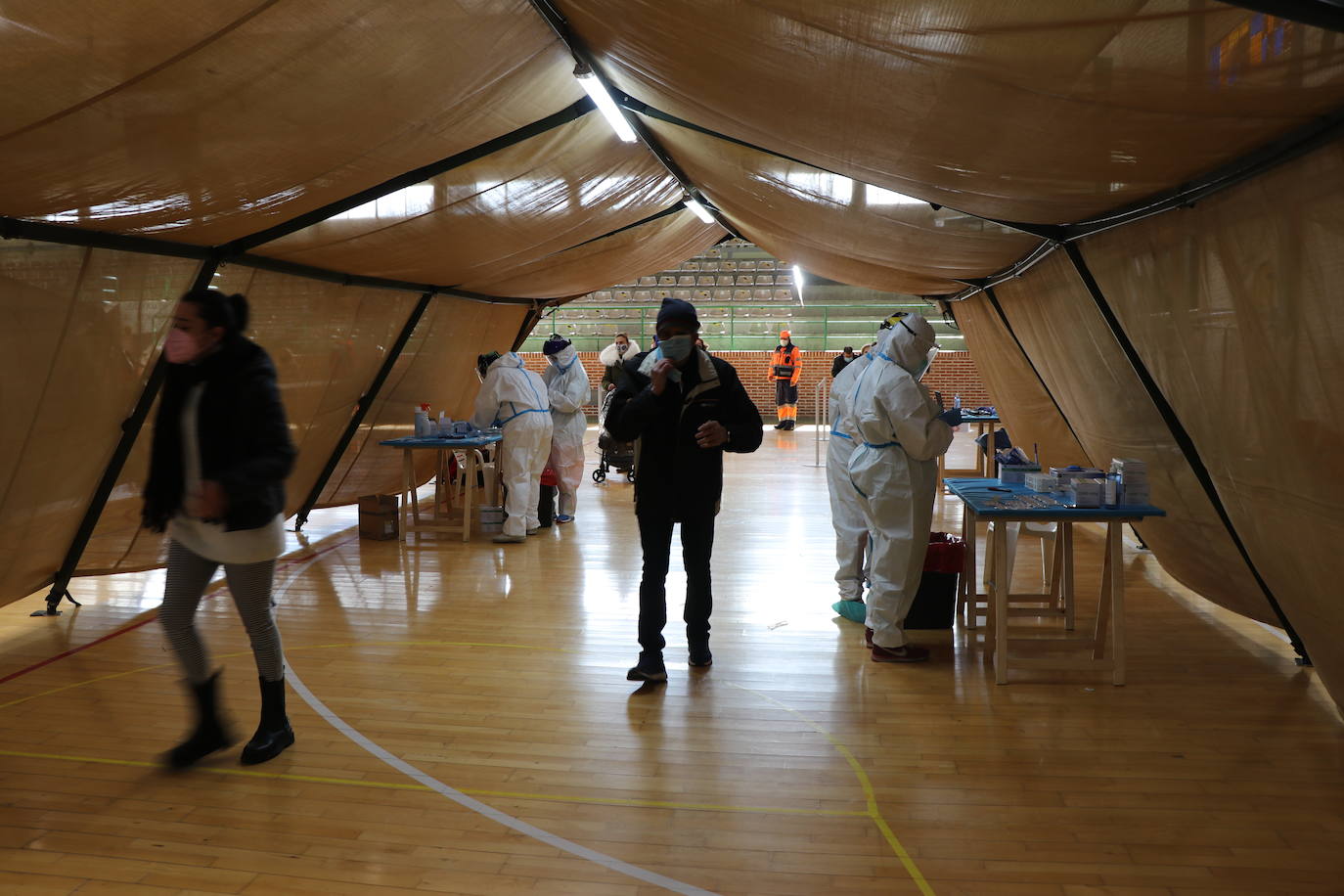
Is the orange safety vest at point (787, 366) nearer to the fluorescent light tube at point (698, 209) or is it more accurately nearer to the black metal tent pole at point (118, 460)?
the fluorescent light tube at point (698, 209)

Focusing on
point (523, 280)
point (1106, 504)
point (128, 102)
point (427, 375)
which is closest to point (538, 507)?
point (427, 375)

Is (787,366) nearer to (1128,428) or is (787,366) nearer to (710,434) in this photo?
(1128,428)

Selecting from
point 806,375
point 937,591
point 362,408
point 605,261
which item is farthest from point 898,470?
point 806,375

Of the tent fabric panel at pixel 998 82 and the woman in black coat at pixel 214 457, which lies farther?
the woman in black coat at pixel 214 457

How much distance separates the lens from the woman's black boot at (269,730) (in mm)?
3057

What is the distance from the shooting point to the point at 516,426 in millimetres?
7035

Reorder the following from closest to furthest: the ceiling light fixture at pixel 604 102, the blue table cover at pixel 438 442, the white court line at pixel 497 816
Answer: the white court line at pixel 497 816, the ceiling light fixture at pixel 604 102, the blue table cover at pixel 438 442

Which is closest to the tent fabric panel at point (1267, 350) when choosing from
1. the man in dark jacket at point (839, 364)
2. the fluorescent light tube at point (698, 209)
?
the man in dark jacket at point (839, 364)

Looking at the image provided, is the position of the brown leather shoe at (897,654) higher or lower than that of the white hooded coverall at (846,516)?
lower

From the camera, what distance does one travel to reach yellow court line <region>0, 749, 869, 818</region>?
109 inches

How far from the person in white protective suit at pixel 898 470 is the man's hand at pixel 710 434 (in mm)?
822

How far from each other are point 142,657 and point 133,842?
1839mm

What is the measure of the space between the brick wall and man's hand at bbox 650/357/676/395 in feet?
49.3

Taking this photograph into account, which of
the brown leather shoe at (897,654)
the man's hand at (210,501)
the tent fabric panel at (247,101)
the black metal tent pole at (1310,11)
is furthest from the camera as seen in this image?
the brown leather shoe at (897,654)
